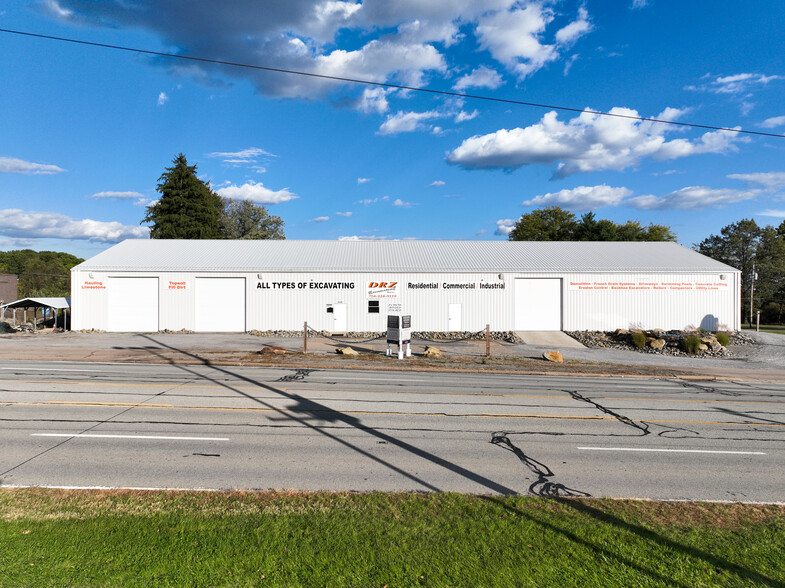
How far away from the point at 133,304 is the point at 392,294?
1768 cm

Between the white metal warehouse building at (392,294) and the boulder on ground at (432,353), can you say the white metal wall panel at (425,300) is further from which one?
the boulder on ground at (432,353)

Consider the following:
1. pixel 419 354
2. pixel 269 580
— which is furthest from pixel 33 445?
pixel 419 354

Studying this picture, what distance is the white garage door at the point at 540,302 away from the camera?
33.4m

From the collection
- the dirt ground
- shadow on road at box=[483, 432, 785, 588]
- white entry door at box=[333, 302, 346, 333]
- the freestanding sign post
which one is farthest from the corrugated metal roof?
shadow on road at box=[483, 432, 785, 588]

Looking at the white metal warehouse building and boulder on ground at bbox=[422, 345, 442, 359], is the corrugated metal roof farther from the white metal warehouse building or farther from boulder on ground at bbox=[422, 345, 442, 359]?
boulder on ground at bbox=[422, 345, 442, 359]

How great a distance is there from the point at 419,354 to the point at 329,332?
9.89 metres

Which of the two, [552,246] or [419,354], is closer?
[419,354]

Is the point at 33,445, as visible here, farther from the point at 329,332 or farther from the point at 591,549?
the point at 329,332

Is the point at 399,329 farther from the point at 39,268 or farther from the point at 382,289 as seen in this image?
the point at 39,268

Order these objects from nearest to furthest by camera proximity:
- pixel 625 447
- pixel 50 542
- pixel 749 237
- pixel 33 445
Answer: pixel 50 542 < pixel 33 445 < pixel 625 447 < pixel 749 237

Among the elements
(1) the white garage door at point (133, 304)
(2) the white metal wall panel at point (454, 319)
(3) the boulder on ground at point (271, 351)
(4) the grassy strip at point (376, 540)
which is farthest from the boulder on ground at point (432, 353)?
A: (1) the white garage door at point (133, 304)

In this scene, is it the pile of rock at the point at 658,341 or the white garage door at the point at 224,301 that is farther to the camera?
the white garage door at the point at 224,301

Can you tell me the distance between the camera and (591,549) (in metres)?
5.08

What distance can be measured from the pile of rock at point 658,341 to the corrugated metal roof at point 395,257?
4865mm
